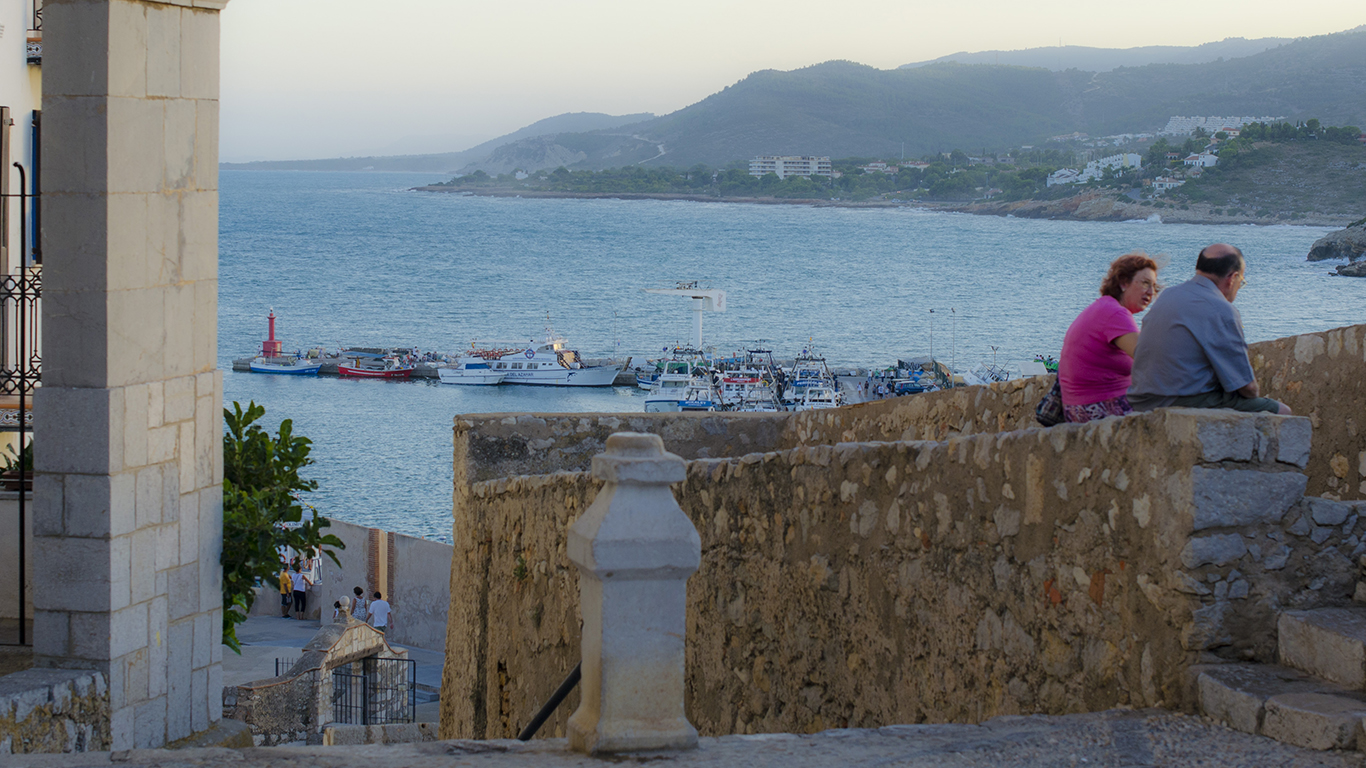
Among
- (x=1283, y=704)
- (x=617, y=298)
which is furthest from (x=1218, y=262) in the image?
(x=617, y=298)

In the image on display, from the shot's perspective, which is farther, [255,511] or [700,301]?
[700,301]

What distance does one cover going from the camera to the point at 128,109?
546 centimetres

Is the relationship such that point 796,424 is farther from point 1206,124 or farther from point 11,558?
point 1206,124

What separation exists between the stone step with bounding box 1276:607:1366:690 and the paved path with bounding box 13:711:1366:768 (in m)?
0.35

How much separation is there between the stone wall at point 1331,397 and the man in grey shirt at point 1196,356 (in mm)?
1145

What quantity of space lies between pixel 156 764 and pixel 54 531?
222 cm

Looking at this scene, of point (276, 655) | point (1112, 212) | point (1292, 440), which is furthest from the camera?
point (1112, 212)

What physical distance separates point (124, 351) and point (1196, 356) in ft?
15.0

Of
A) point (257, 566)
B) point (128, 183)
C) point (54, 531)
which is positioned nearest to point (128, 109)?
point (128, 183)

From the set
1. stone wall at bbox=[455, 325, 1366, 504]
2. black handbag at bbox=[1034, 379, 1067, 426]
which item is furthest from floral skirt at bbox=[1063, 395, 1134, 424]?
stone wall at bbox=[455, 325, 1366, 504]

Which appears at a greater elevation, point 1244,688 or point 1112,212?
point 1112,212

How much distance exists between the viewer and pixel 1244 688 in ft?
12.1

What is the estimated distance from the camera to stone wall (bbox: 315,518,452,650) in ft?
78.5

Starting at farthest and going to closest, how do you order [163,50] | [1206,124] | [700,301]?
[1206,124] → [700,301] → [163,50]
